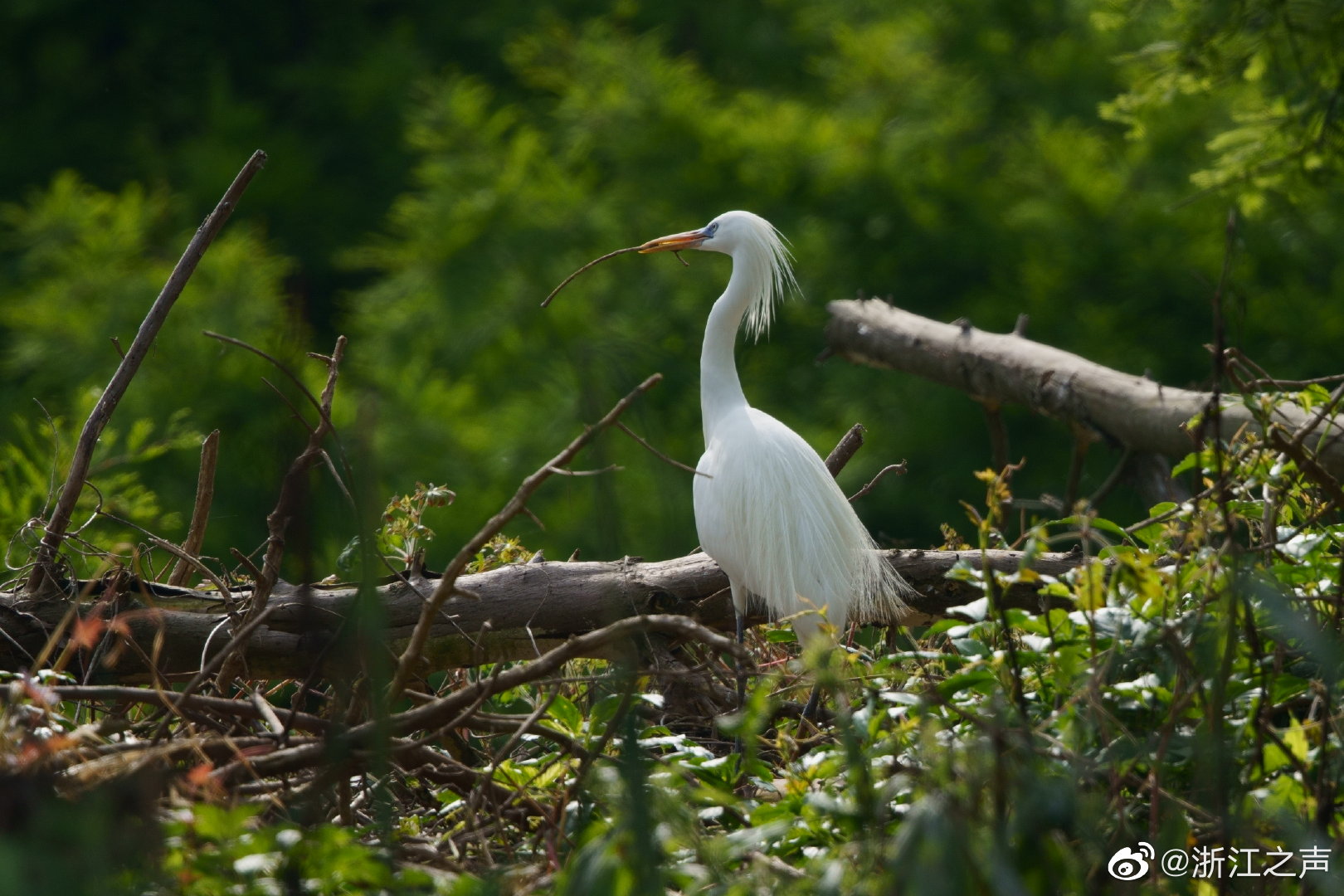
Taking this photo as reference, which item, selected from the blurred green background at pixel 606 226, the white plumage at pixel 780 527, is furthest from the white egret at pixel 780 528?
the blurred green background at pixel 606 226

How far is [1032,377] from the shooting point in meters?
4.14

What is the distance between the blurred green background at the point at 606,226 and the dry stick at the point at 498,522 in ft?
13.6

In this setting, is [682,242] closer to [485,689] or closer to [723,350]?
[723,350]

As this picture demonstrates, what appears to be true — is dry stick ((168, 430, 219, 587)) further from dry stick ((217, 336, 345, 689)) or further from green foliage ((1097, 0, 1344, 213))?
green foliage ((1097, 0, 1344, 213))

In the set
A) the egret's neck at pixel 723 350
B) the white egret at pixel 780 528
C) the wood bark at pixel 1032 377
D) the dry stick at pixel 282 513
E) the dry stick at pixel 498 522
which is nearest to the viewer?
the dry stick at pixel 498 522

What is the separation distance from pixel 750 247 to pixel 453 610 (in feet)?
4.72

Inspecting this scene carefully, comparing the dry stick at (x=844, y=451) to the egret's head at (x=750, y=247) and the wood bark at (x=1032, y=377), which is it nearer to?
the egret's head at (x=750, y=247)

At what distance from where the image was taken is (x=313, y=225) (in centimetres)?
1044

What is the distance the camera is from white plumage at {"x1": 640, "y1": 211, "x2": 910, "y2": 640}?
2.78 metres

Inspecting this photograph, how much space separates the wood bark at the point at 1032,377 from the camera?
142 inches

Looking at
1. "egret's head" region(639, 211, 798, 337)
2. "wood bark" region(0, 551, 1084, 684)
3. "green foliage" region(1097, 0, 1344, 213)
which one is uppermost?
"green foliage" region(1097, 0, 1344, 213)

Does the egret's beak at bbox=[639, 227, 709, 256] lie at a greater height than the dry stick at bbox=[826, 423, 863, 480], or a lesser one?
greater

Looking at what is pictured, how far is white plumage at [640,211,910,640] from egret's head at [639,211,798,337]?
37 millimetres

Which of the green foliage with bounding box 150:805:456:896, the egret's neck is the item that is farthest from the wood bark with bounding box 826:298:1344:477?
the green foliage with bounding box 150:805:456:896
